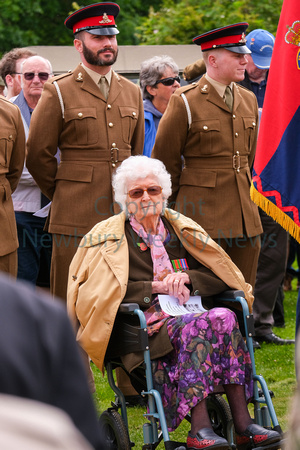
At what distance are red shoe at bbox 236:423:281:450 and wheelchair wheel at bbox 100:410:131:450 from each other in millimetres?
556

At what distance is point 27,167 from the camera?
5949 mm

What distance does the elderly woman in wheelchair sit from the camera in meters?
4.22

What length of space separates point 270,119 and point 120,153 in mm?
1226

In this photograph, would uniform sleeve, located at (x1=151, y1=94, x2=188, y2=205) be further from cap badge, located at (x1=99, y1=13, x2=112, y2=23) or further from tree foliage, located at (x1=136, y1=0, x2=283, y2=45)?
tree foliage, located at (x1=136, y1=0, x2=283, y2=45)

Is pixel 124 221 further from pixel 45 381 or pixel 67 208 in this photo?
pixel 45 381

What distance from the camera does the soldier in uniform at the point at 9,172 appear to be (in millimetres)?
5562

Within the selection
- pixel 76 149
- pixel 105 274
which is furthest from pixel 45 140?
pixel 105 274

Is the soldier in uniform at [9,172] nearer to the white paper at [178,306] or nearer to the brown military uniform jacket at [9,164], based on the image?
the brown military uniform jacket at [9,164]

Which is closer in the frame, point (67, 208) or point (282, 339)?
point (67, 208)

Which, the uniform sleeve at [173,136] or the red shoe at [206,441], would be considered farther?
the uniform sleeve at [173,136]

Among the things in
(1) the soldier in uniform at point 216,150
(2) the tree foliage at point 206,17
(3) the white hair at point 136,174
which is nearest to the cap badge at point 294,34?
(3) the white hair at point 136,174

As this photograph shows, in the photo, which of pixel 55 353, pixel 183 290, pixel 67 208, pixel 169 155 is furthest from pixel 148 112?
pixel 55 353

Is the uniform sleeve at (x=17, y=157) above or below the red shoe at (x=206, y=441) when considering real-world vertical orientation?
above

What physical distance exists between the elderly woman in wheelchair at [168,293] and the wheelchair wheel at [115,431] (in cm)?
24
